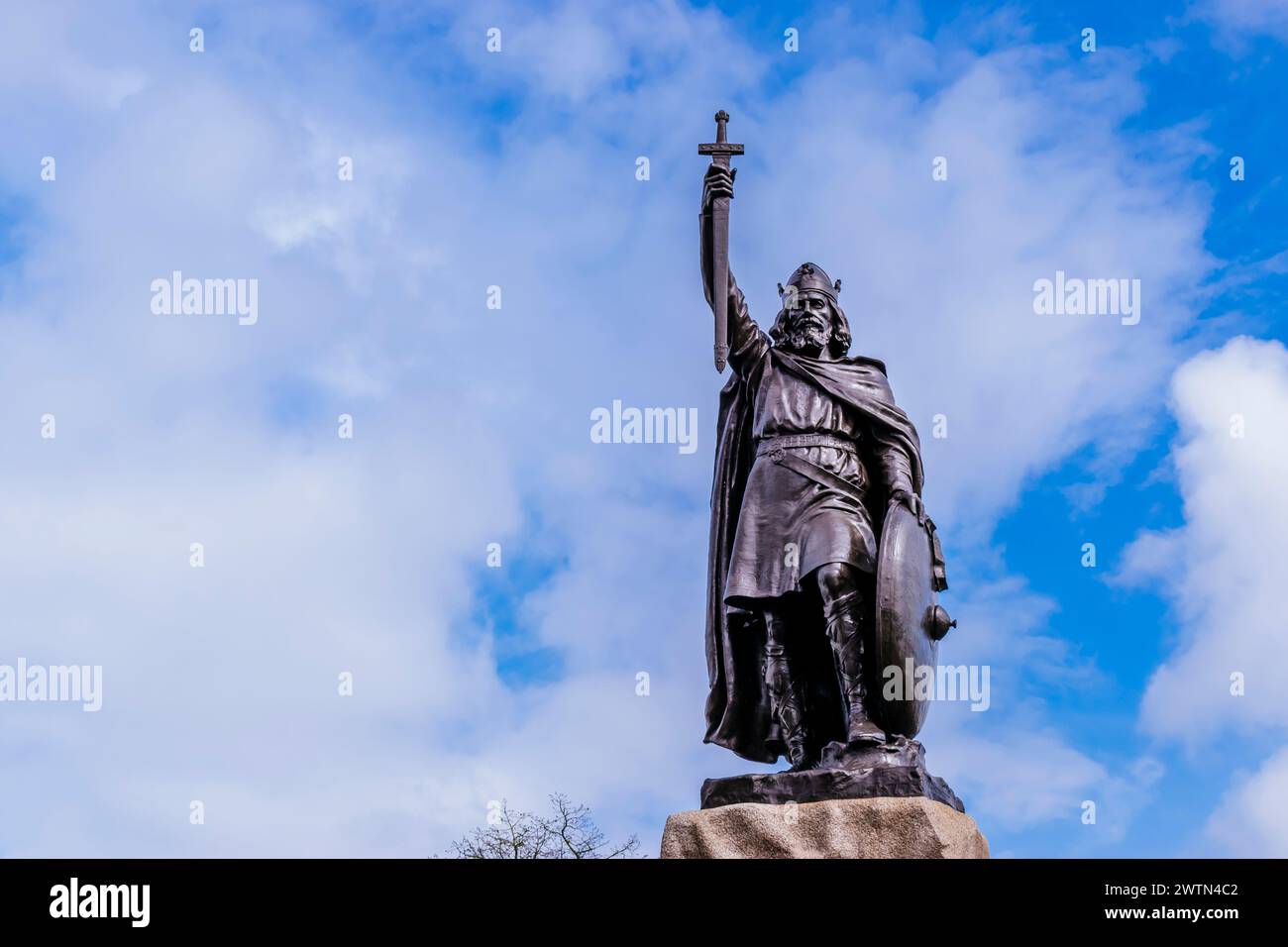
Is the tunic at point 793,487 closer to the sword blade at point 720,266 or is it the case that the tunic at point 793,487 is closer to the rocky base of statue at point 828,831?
the sword blade at point 720,266

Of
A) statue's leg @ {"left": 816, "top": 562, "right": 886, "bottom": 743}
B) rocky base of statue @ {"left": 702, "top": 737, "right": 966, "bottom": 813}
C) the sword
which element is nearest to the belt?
the sword

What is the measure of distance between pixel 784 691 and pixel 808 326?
252 centimetres

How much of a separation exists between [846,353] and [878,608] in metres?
2.22

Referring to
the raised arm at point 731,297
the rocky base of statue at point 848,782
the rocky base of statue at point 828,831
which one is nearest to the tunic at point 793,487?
the raised arm at point 731,297

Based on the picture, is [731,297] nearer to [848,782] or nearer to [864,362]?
[864,362]

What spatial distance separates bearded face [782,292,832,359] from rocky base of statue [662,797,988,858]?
322cm

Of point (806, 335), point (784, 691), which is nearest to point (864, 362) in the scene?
point (806, 335)

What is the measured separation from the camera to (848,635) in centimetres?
1016

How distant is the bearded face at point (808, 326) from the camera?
11.4m

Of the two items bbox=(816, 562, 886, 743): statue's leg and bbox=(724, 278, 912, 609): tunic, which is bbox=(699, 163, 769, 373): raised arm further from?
bbox=(816, 562, 886, 743): statue's leg

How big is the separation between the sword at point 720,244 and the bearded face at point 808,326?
683 mm

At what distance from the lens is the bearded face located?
1141cm
